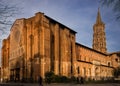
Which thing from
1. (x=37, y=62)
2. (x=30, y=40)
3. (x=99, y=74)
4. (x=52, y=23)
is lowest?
(x=99, y=74)

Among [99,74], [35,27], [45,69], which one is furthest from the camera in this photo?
[99,74]

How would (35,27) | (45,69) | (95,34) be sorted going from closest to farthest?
(45,69), (35,27), (95,34)

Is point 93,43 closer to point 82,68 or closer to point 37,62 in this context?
point 82,68

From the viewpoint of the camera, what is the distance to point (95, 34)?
125m

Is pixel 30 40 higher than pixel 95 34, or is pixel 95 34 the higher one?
pixel 95 34

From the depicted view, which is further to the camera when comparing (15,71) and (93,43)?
(93,43)

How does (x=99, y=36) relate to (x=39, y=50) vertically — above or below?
above

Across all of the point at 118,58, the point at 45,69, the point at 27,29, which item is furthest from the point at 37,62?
the point at 118,58

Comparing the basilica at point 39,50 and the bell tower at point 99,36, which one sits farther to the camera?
the bell tower at point 99,36

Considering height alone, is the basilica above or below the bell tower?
below

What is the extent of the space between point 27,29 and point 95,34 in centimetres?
7857

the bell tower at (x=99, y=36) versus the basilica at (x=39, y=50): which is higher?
the bell tower at (x=99, y=36)

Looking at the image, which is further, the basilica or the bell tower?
the bell tower

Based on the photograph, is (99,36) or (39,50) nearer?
(39,50)
